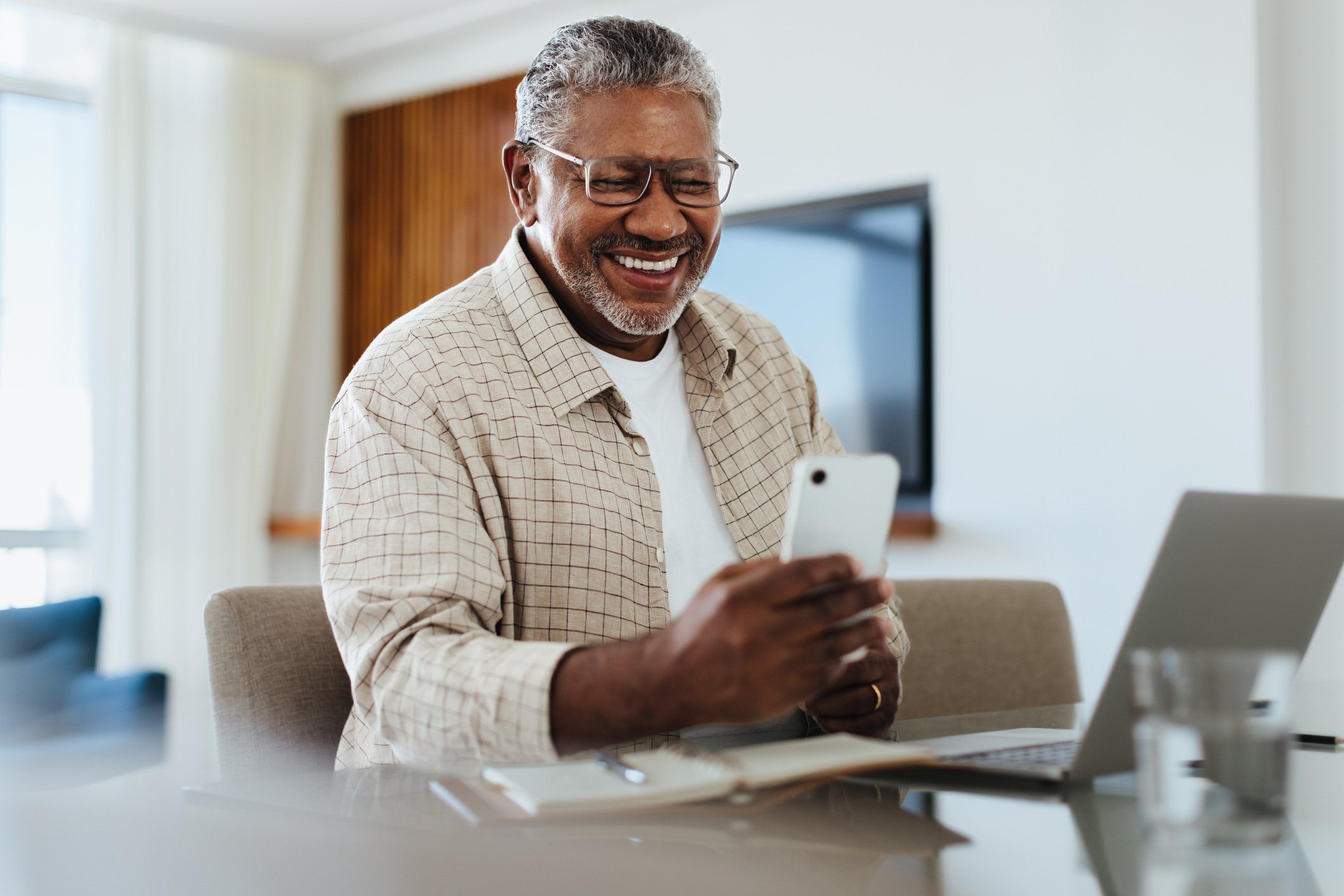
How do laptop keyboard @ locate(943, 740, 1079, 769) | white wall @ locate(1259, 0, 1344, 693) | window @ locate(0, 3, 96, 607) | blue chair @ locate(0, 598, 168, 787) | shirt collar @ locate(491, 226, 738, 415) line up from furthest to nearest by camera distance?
window @ locate(0, 3, 96, 607)
blue chair @ locate(0, 598, 168, 787)
white wall @ locate(1259, 0, 1344, 693)
shirt collar @ locate(491, 226, 738, 415)
laptop keyboard @ locate(943, 740, 1079, 769)

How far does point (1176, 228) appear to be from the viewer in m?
3.03

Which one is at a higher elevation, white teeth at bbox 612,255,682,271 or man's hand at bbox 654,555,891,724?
white teeth at bbox 612,255,682,271

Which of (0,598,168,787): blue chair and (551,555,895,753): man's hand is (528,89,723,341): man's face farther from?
(0,598,168,787): blue chair

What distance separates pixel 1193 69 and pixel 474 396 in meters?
2.41

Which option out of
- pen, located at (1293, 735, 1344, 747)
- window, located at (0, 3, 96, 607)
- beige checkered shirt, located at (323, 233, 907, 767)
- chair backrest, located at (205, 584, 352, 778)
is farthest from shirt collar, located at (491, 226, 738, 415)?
window, located at (0, 3, 96, 607)

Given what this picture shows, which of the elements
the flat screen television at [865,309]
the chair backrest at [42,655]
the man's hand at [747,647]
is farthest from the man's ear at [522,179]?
the chair backrest at [42,655]

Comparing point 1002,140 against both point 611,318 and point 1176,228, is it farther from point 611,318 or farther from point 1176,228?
point 611,318

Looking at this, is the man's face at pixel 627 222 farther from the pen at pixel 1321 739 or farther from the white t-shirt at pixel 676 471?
the pen at pixel 1321 739

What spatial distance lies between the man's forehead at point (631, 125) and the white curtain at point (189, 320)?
3628 millimetres

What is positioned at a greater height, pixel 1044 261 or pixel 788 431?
pixel 1044 261

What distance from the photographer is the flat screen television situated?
3.47 m

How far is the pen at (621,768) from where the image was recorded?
0.78 metres

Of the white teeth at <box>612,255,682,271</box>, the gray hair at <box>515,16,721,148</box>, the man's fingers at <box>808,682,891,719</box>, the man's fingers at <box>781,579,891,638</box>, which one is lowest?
the man's fingers at <box>808,682,891,719</box>

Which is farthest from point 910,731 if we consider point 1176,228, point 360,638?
point 1176,228
